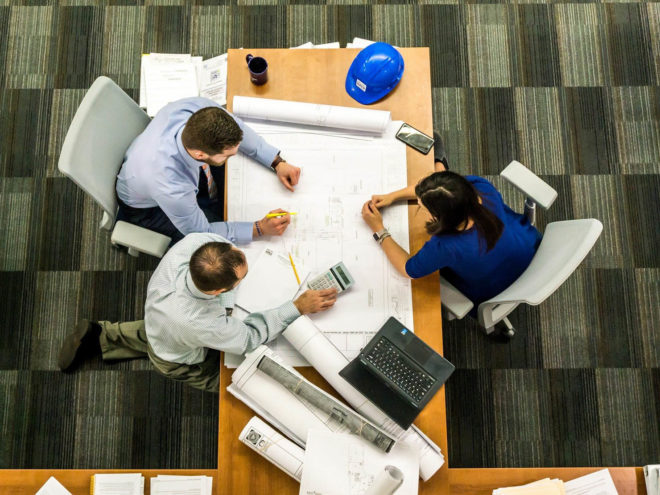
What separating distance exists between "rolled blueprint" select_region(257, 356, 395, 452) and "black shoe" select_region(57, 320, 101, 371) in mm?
1130

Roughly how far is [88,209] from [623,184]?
2620 millimetres

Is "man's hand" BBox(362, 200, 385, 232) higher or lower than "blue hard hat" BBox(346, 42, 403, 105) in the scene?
lower

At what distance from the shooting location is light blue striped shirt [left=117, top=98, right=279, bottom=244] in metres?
1.65

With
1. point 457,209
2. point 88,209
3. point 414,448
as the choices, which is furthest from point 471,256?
point 88,209

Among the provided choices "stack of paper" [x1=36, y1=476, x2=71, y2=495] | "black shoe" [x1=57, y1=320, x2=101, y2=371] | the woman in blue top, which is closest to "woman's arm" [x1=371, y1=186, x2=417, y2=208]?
the woman in blue top

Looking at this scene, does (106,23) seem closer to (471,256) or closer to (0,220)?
(0,220)

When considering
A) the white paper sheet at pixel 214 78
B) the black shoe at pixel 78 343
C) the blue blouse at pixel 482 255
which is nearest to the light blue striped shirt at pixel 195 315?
the blue blouse at pixel 482 255

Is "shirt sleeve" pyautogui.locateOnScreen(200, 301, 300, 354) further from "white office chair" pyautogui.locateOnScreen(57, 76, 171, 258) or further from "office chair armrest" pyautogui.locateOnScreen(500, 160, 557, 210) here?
"office chair armrest" pyautogui.locateOnScreen(500, 160, 557, 210)

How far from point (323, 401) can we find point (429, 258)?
19.6 inches

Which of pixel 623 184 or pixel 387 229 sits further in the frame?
pixel 623 184

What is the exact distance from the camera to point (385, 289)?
158 centimetres

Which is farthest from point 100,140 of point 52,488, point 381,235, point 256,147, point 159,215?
point 52,488

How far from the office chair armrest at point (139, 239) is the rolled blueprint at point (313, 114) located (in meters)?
0.49

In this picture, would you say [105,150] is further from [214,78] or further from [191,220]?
[214,78]
